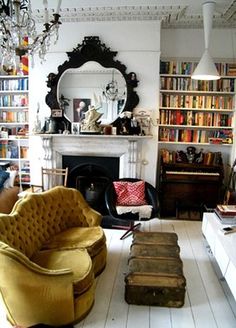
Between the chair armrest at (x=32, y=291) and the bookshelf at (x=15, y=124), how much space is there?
3.42 m

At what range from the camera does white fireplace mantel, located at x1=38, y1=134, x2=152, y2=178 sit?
4891mm

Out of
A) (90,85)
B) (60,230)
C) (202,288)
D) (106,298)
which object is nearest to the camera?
(106,298)

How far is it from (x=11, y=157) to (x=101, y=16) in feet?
9.59

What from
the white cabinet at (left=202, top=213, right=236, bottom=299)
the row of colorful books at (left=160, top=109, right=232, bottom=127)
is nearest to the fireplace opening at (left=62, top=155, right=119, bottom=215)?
the row of colorful books at (left=160, top=109, right=232, bottom=127)

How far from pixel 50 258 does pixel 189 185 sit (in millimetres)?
2774

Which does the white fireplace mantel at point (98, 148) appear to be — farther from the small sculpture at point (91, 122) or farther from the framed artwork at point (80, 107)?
the framed artwork at point (80, 107)

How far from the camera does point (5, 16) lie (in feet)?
7.90

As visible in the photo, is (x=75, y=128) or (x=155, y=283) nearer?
(x=155, y=283)

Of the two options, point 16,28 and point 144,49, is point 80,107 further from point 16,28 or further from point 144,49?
point 16,28

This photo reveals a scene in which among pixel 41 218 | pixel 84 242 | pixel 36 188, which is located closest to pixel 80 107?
pixel 36 188

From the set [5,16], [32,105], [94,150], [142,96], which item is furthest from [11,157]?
[5,16]

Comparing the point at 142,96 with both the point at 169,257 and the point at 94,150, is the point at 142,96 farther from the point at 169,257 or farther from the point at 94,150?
the point at 169,257

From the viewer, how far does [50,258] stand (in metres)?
2.70

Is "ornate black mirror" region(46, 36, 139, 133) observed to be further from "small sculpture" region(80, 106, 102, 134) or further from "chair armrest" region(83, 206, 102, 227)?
"chair armrest" region(83, 206, 102, 227)
